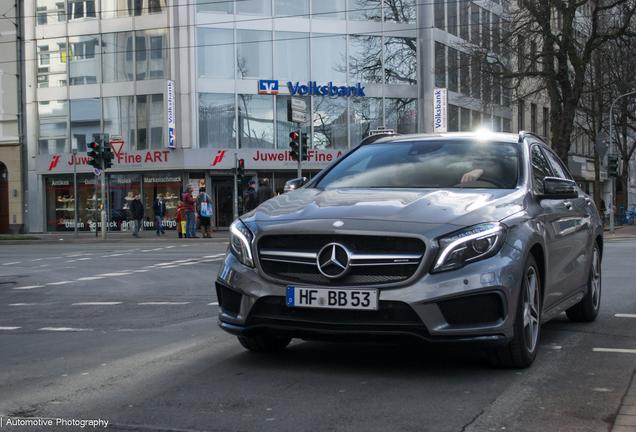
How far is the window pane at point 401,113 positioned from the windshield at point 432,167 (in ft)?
102

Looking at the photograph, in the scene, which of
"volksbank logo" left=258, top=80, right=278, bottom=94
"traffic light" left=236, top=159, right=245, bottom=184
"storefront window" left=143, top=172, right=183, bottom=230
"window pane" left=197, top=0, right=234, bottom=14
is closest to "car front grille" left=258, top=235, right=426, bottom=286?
"traffic light" left=236, top=159, right=245, bottom=184

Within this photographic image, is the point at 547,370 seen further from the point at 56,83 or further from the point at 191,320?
the point at 56,83

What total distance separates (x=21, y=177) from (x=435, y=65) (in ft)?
71.1

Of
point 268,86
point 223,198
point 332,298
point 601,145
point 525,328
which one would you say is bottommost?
point 525,328

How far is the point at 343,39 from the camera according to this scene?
36312 mm

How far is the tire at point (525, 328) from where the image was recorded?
176 inches

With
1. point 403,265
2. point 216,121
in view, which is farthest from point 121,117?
point 403,265

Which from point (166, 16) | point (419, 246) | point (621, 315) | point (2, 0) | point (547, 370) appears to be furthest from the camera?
point (2, 0)

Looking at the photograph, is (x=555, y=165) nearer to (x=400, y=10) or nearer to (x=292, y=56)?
(x=292, y=56)

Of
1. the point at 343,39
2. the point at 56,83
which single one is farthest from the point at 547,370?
the point at 56,83

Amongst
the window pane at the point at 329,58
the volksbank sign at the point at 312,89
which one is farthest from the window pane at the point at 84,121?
the window pane at the point at 329,58

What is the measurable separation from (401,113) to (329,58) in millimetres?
4555

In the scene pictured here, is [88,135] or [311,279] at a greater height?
[88,135]

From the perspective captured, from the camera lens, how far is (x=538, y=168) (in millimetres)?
5906
